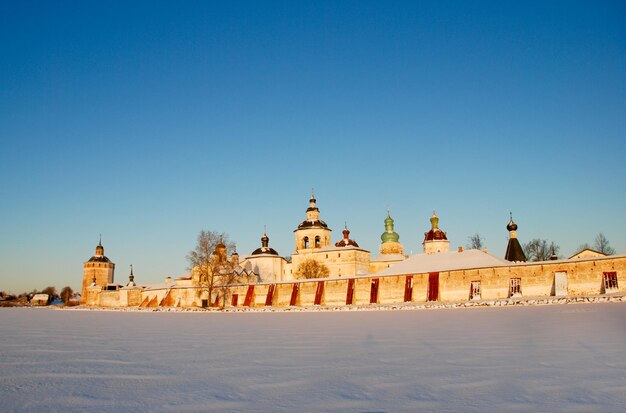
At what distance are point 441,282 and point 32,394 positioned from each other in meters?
29.8

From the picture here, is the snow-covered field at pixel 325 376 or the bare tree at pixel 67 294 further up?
the snow-covered field at pixel 325 376

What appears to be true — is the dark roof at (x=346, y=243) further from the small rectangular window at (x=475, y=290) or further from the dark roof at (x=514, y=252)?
the small rectangular window at (x=475, y=290)

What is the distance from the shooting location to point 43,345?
27.5ft

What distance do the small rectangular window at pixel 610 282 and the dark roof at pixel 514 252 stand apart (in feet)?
66.0

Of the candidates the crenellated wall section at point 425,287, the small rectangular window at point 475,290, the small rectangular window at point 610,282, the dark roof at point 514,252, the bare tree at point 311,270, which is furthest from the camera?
the bare tree at point 311,270

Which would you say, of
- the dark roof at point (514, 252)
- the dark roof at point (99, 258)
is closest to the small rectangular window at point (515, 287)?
the dark roof at point (514, 252)

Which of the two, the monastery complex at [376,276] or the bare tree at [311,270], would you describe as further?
the bare tree at [311,270]

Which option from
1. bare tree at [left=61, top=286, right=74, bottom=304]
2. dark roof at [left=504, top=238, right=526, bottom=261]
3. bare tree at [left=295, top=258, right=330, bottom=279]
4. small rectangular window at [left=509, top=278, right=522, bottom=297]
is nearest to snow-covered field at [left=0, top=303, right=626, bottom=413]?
small rectangular window at [left=509, top=278, right=522, bottom=297]

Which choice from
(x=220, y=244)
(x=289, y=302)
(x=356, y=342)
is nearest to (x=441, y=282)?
(x=289, y=302)

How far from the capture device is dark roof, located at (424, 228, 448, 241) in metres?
61.2

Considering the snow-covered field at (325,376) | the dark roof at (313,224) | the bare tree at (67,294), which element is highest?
the dark roof at (313,224)

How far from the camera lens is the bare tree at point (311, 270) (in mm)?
56650

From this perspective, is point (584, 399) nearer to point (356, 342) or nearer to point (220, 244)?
point (356, 342)

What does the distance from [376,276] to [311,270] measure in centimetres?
2265
